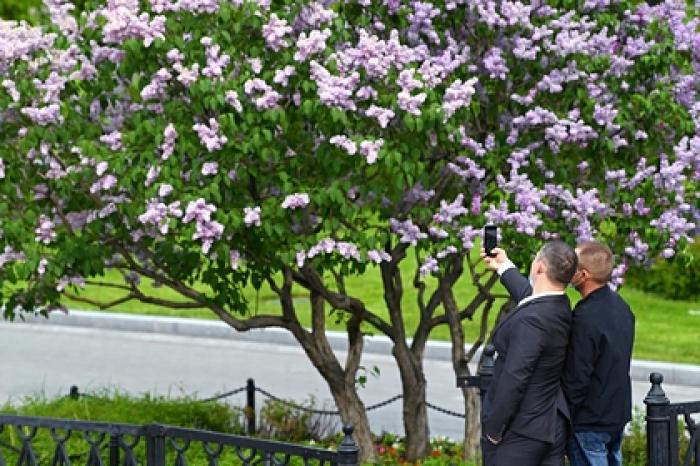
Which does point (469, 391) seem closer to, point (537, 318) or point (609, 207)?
point (609, 207)

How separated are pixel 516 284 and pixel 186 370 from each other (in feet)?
33.8

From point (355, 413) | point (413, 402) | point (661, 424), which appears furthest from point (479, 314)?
point (661, 424)

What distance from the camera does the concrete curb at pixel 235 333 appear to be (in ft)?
48.1

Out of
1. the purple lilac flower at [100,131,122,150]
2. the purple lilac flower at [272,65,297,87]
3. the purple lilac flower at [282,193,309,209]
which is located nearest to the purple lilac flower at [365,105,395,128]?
the purple lilac flower at [272,65,297,87]

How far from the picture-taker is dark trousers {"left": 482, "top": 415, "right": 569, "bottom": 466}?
6.11 m

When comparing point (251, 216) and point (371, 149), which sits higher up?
point (371, 149)

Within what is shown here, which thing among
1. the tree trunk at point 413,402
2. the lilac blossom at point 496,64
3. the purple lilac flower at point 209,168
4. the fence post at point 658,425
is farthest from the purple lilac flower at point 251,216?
the tree trunk at point 413,402

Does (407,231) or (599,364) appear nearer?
(599,364)

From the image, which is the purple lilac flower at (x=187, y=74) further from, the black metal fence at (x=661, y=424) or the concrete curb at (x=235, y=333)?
the concrete curb at (x=235, y=333)

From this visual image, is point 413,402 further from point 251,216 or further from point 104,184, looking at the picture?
point 104,184

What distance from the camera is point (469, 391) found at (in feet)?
32.7

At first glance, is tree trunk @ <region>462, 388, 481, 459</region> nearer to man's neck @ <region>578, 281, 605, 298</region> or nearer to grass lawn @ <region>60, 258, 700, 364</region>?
man's neck @ <region>578, 281, 605, 298</region>

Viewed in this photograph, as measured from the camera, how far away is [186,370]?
1656 centimetres

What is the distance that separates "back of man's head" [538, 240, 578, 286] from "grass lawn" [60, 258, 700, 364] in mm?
9367
